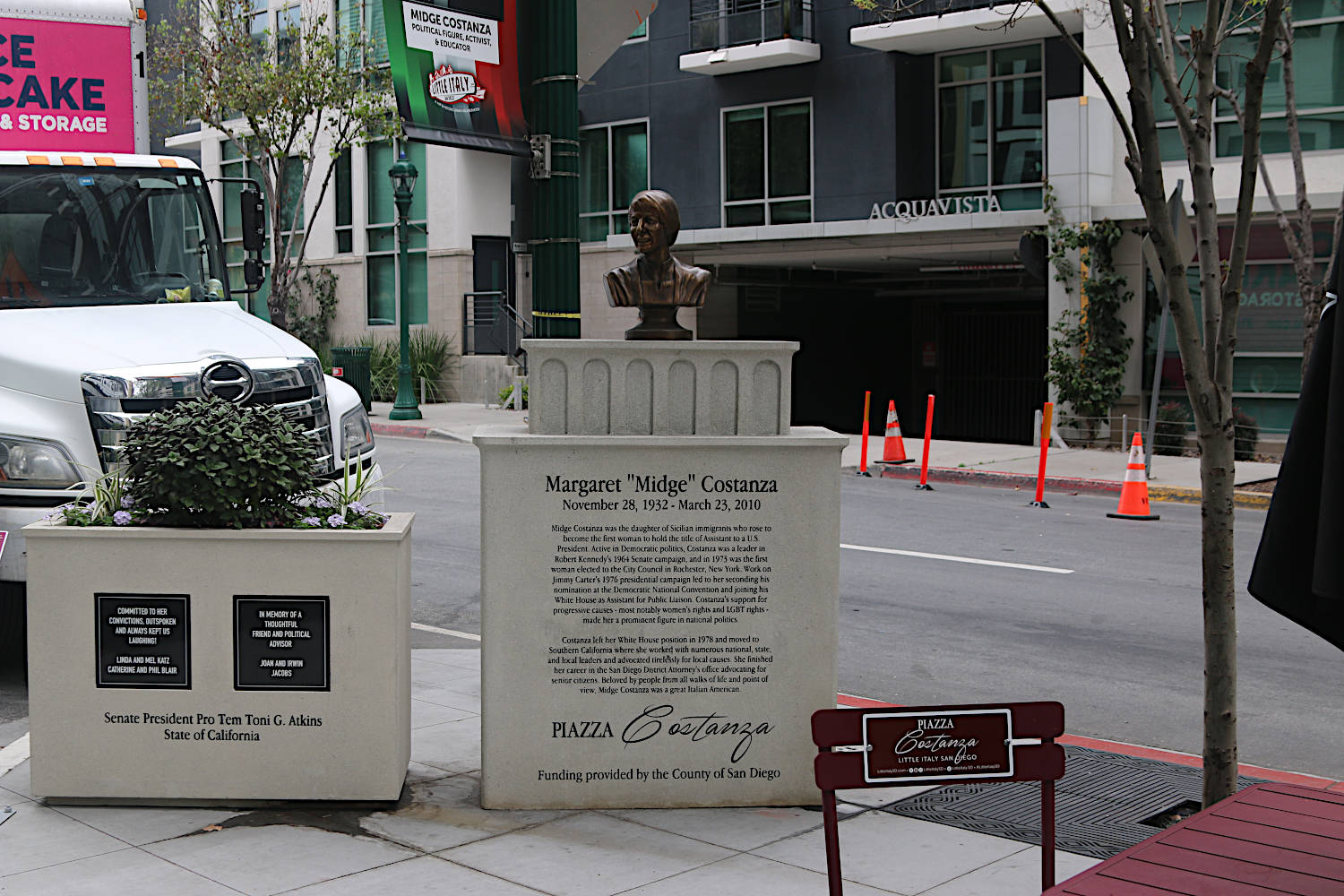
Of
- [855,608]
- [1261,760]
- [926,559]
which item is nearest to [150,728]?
[1261,760]

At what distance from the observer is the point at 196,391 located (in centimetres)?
834

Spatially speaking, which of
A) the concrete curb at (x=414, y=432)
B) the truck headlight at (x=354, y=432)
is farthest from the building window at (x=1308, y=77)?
the truck headlight at (x=354, y=432)

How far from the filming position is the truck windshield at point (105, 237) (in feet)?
30.5

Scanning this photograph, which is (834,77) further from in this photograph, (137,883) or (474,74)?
(137,883)

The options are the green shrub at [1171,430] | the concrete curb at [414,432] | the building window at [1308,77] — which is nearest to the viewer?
the building window at [1308,77]

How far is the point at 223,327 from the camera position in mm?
9195

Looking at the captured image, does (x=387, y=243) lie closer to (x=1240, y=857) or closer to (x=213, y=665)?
(x=213, y=665)

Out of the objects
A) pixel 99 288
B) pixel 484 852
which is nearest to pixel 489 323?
pixel 99 288

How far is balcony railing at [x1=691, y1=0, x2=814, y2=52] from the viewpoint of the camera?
2736 centimetres

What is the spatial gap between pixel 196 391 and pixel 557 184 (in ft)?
8.65

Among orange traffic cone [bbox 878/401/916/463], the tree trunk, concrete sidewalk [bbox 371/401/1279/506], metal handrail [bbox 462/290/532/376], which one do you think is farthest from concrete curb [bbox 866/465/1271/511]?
metal handrail [bbox 462/290/532/376]

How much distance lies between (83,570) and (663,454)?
2.32 metres

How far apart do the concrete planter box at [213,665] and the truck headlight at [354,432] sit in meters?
3.96

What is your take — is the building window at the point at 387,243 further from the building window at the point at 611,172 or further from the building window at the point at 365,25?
the building window at the point at 611,172
